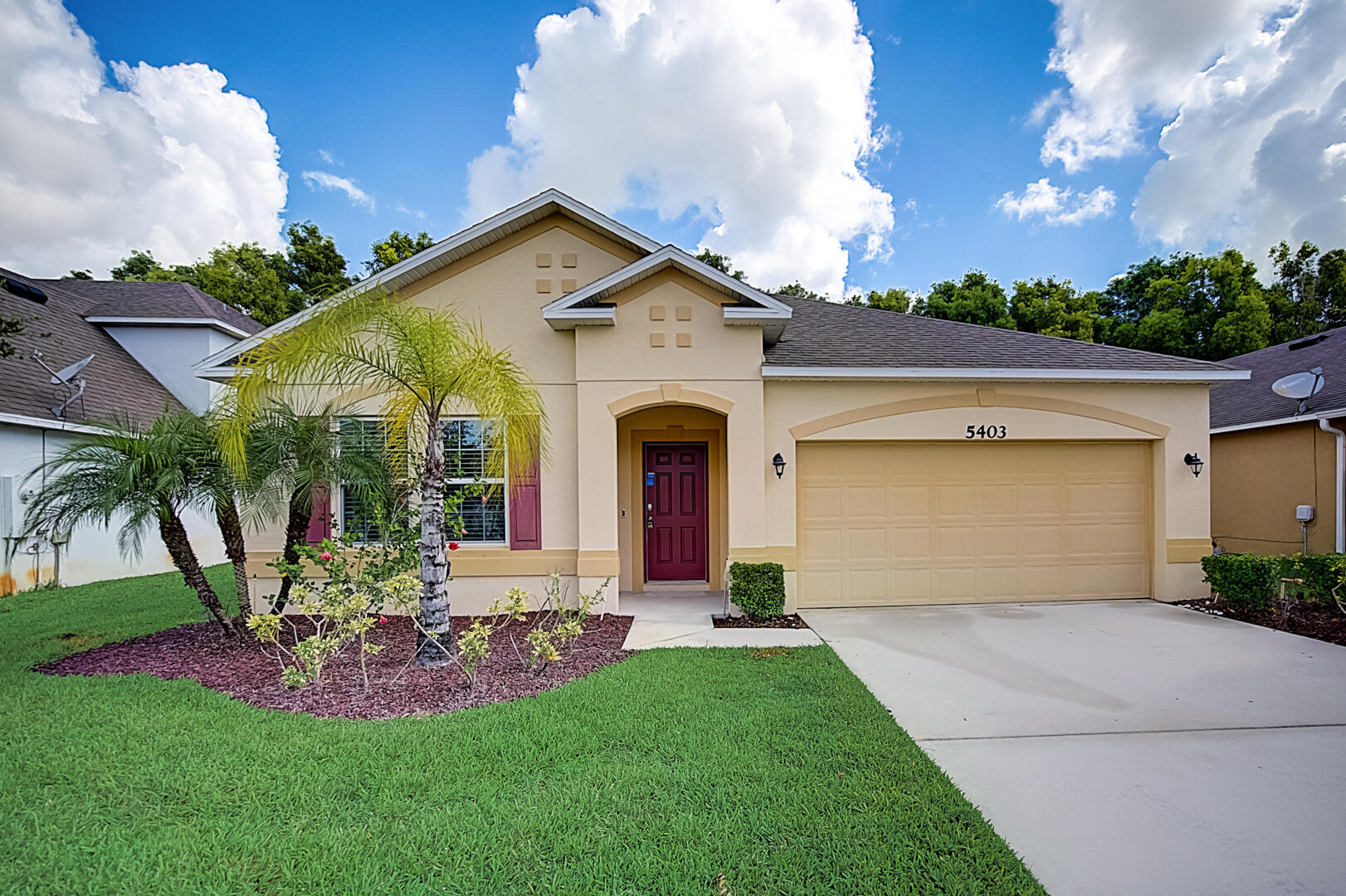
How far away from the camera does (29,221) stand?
12680mm

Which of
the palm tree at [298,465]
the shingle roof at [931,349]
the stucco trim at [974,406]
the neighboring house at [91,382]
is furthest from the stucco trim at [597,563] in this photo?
the neighboring house at [91,382]

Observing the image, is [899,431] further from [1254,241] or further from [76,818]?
[1254,241]

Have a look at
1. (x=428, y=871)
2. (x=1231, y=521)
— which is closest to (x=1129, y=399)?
(x=1231, y=521)

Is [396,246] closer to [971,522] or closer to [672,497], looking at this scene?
[672,497]

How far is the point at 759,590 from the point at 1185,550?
6324 millimetres

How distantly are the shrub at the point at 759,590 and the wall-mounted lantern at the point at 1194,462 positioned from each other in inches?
244

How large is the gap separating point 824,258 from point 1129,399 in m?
14.6

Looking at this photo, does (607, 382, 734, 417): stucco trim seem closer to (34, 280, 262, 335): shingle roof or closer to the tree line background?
(34, 280, 262, 335): shingle roof

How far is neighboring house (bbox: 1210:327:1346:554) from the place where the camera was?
9.02 meters

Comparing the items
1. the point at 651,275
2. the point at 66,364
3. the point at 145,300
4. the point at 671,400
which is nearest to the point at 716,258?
the point at 651,275

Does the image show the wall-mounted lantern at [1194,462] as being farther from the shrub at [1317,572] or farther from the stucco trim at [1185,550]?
the shrub at [1317,572]

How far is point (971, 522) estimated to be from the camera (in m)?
8.09

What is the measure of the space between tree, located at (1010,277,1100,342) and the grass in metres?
22.2

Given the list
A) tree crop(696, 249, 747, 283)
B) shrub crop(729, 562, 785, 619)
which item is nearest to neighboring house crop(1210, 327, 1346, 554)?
shrub crop(729, 562, 785, 619)
